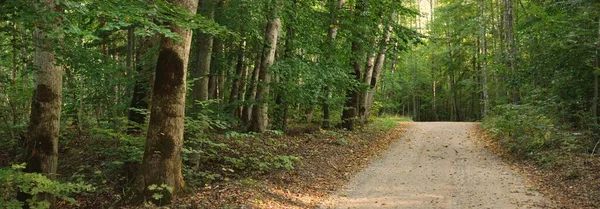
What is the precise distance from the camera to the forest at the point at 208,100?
6273 mm

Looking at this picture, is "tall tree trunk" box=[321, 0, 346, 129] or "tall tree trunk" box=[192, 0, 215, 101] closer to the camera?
"tall tree trunk" box=[192, 0, 215, 101]

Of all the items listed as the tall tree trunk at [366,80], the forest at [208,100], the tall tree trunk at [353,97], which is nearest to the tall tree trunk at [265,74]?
the forest at [208,100]

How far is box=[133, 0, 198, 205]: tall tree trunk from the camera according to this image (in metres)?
6.24

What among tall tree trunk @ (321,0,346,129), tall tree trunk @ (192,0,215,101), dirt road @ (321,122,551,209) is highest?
tall tree trunk @ (321,0,346,129)

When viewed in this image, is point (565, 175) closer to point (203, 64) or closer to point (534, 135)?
point (534, 135)

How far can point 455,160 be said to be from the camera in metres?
12.1

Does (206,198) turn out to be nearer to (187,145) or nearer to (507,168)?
(187,145)

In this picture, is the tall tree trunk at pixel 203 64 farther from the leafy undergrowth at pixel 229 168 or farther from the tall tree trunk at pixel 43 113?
the tall tree trunk at pixel 43 113

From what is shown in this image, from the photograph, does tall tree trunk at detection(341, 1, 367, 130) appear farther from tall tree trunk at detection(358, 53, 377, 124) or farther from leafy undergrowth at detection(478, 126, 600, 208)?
leafy undergrowth at detection(478, 126, 600, 208)

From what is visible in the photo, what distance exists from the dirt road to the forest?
773 mm

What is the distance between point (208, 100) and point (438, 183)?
515cm

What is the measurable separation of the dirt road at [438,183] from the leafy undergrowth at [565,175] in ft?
1.13

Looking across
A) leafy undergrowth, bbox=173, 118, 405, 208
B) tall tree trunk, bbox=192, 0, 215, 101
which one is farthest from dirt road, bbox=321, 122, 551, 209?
tall tree trunk, bbox=192, 0, 215, 101

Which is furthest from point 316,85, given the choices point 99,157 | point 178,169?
point 178,169
